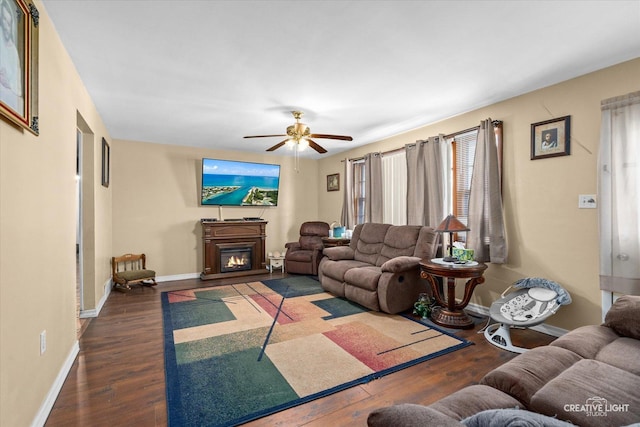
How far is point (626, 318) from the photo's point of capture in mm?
1732

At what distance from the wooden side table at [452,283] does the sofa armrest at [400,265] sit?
0.49 ft

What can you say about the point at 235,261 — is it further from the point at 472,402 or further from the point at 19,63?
the point at 472,402

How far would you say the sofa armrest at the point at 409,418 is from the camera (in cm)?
80

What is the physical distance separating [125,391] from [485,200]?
12.4ft

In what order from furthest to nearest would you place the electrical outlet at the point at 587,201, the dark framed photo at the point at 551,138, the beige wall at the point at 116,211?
the dark framed photo at the point at 551,138
the electrical outlet at the point at 587,201
the beige wall at the point at 116,211

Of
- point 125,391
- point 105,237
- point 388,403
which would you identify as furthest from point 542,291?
point 105,237

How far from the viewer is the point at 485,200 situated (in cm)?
347

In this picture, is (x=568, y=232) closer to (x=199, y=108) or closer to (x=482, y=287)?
(x=482, y=287)

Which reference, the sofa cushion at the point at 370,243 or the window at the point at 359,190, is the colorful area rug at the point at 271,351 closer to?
the sofa cushion at the point at 370,243

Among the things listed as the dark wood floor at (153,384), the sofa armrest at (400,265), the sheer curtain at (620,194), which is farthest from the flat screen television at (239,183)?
the sheer curtain at (620,194)

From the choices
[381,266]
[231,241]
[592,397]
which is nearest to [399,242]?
[381,266]

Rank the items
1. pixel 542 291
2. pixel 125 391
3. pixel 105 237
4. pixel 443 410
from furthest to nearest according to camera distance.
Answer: pixel 105 237 < pixel 542 291 < pixel 125 391 < pixel 443 410

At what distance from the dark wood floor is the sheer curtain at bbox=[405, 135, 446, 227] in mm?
1642

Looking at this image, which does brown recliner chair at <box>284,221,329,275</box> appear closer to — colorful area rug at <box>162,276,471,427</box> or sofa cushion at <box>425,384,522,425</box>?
colorful area rug at <box>162,276,471,427</box>
